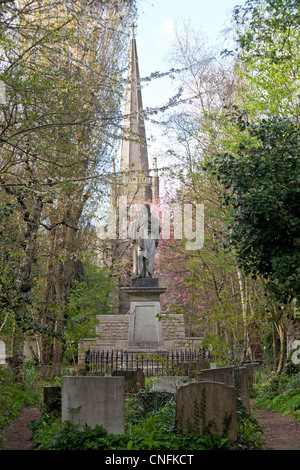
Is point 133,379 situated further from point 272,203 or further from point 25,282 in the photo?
point 272,203

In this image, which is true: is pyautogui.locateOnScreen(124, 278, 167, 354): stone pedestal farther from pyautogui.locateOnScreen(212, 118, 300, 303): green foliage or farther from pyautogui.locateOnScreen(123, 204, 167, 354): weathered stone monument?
pyautogui.locateOnScreen(212, 118, 300, 303): green foliage

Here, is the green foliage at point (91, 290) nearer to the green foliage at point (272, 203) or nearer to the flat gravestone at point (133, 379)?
the flat gravestone at point (133, 379)

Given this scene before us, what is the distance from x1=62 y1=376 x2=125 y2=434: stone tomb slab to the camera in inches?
255

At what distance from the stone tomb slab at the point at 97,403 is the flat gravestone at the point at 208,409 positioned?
0.77 metres

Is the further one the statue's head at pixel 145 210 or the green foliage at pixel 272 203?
the statue's head at pixel 145 210

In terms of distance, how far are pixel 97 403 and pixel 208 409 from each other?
141cm

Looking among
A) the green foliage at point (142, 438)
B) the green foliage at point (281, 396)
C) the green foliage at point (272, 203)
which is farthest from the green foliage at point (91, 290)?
the green foliage at point (142, 438)

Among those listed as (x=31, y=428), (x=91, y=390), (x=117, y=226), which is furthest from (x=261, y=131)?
(x=117, y=226)

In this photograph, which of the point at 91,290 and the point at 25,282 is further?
the point at 91,290

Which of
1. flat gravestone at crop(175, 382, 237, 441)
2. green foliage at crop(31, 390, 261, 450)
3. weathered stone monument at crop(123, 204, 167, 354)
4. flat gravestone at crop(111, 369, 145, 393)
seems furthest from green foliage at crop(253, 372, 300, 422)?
flat gravestone at crop(175, 382, 237, 441)

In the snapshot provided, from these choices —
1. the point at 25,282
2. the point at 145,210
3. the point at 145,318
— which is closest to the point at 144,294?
the point at 145,318

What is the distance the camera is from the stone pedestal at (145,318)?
49.9 feet

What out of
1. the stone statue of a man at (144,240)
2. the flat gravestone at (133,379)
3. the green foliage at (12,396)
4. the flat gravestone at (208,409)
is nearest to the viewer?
the flat gravestone at (208,409)

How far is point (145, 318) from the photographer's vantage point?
15.6 m
